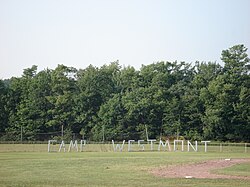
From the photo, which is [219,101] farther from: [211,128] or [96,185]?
[96,185]

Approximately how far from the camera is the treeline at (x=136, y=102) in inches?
3081

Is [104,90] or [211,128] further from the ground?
[104,90]

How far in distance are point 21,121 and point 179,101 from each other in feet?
93.7

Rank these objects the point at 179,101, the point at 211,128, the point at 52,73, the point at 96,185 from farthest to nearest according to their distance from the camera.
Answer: the point at 52,73 → the point at 179,101 → the point at 211,128 → the point at 96,185

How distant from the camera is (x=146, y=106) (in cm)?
8350

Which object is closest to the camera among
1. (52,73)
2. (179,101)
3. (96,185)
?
(96,185)

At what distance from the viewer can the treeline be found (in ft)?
257

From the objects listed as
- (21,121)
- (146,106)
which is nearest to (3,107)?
(21,121)

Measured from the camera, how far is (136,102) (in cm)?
8500

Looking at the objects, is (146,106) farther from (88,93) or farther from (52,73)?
(52,73)

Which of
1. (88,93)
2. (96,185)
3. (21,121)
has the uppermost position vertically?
(88,93)

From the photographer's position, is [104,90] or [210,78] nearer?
[210,78]

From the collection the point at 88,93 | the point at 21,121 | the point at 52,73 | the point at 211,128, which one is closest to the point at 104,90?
the point at 88,93

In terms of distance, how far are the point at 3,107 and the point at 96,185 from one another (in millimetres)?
69822
